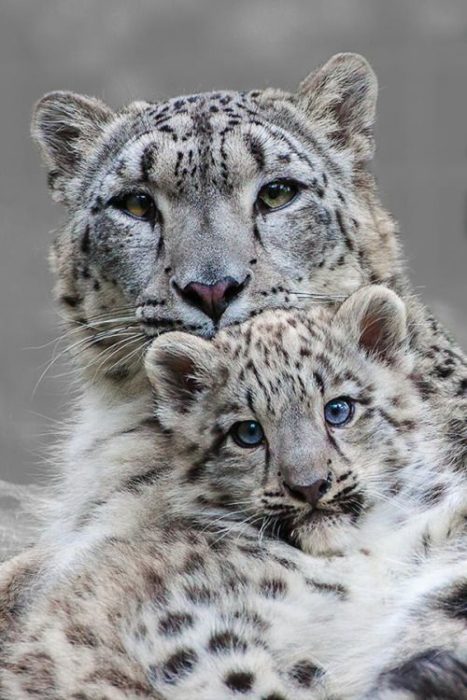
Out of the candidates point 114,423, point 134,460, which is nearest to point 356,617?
point 134,460

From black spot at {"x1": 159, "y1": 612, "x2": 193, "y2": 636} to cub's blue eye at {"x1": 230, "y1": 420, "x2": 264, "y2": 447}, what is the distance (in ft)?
2.16

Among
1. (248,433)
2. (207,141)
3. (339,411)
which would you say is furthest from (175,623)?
(207,141)

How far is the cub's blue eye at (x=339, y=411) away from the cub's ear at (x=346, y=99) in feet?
6.15

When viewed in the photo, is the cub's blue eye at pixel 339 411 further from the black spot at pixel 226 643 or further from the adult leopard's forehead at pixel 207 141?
the adult leopard's forehead at pixel 207 141

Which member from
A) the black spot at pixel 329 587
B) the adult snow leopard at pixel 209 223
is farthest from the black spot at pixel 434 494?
the black spot at pixel 329 587

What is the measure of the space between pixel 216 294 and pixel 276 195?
0.79 meters

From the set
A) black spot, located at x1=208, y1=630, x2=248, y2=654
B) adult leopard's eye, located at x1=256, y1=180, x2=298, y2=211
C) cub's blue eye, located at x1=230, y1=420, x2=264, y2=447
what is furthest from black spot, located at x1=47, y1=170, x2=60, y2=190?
black spot, located at x1=208, y1=630, x2=248, y2=654

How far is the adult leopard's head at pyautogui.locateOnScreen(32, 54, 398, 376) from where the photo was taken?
5.64 metres

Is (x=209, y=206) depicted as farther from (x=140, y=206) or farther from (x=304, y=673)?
(x=304, y=673)

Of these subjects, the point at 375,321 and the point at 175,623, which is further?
the point at 375,321

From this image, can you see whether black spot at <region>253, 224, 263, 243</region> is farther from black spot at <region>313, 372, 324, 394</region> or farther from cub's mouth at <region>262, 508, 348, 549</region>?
cub's mouth at <region>262, 508, 348, 549</region>

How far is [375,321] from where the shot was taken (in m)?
5.40

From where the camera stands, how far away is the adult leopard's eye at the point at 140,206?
6.06m

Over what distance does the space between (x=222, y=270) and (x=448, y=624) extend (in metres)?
1.64
